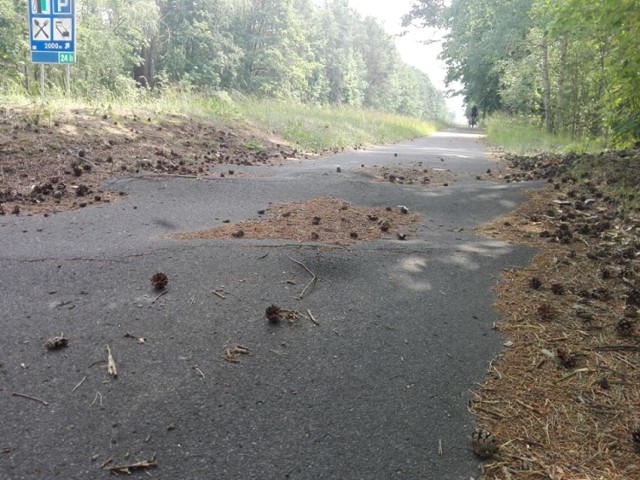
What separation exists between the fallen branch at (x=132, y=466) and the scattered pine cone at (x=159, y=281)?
1.40m

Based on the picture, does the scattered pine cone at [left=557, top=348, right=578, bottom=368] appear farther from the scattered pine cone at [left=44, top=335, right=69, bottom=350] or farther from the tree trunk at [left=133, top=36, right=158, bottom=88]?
the tree trunk at [left=133, top=36, right=158, bottom=88]

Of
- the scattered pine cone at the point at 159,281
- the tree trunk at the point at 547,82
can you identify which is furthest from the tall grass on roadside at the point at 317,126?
the scattered pine cone at the point at 159,281

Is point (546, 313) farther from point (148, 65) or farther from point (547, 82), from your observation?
point (148, 65)

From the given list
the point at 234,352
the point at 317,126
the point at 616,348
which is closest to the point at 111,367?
the point at 234,352

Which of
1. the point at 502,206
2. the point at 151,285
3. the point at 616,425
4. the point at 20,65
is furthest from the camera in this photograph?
the point at 20,65

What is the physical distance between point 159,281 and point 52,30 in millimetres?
8347

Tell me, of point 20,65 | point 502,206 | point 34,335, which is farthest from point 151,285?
point 20,65

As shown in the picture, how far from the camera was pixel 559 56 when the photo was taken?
1625 cm

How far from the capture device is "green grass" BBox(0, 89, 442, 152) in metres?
9.00

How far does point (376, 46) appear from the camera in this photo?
70312 mm

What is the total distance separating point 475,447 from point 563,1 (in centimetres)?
928

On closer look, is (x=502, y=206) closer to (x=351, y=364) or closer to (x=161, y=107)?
(x=351, y=364)

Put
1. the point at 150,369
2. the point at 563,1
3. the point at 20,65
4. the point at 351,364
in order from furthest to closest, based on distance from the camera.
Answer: the point at 20,65 < the point at 563,1 < the point at 351,364 < the point at 150,369

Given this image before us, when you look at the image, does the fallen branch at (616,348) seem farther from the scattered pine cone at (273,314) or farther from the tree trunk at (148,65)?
the tree trunk at (148,65)
